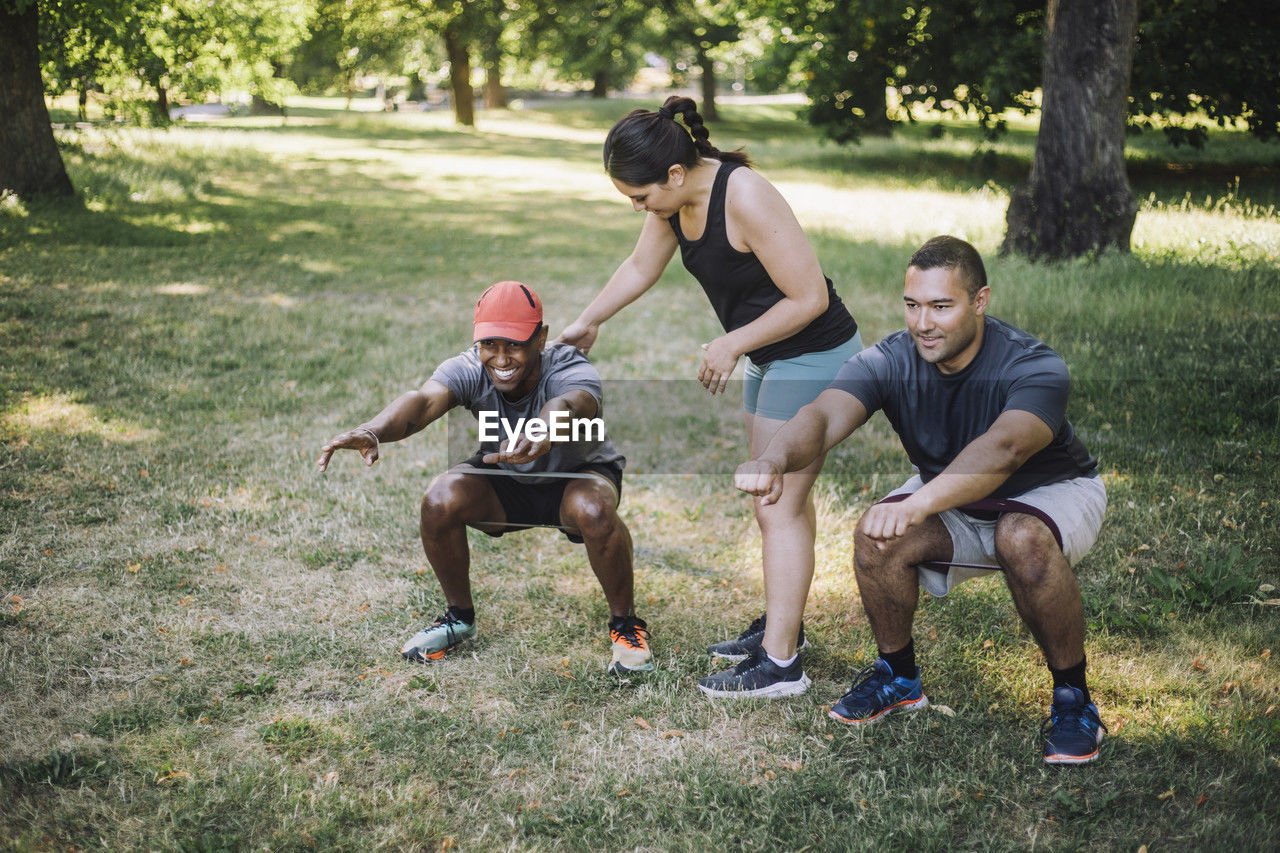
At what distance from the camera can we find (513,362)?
11.8 feet

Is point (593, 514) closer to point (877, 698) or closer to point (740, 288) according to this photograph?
point (740, 288)

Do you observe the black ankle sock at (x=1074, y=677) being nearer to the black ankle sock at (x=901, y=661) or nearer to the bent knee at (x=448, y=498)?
the black ankle sock at (x=901, y=661)

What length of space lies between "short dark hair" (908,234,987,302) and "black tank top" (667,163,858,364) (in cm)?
34

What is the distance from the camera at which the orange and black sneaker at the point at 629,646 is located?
3.72 m

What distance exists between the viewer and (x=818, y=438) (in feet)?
10.5

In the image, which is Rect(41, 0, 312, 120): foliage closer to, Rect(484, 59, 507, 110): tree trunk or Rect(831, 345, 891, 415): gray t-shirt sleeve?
Rect(831, 345, 891, 415): gray t-shirt sleeve

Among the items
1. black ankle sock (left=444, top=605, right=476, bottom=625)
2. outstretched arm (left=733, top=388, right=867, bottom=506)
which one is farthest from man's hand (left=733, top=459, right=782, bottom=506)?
black ankle sock (left=444, top=605, right=476, bottom=625)

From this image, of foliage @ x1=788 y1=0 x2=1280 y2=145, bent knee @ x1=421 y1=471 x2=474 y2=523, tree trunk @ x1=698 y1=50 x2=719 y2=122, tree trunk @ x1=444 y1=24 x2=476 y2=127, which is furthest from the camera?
tree trunk @ x1=698 y1=50 x2=719 y2=122

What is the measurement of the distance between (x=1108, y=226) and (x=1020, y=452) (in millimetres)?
7641

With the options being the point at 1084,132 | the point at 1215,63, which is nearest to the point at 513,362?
the point at 1084,132

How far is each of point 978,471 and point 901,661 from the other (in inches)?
32.2

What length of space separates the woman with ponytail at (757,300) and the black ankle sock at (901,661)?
34 cm

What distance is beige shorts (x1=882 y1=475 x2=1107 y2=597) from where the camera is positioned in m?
3.10

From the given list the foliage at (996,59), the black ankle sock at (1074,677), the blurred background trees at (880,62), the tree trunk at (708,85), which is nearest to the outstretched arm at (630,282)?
the black ankle sock at (1074,677)
